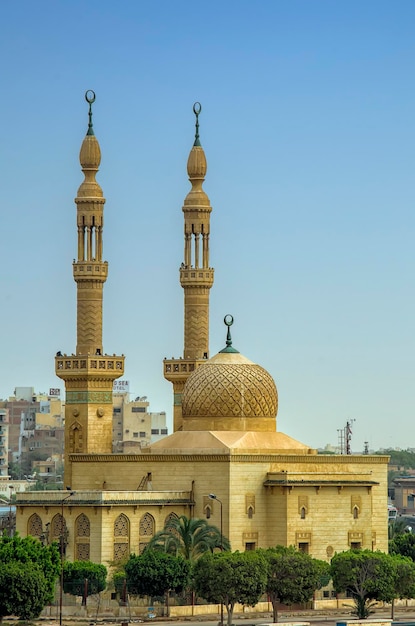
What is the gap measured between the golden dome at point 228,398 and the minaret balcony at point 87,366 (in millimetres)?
3504

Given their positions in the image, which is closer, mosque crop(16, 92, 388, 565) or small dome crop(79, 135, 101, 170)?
mosque crop(16, 92, 388, 565)

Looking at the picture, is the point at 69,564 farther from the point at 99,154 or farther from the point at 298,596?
the point at 99,154

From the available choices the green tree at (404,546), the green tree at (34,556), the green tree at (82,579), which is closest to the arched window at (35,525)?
the green tree at (82,579)

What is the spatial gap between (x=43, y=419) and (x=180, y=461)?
4537 inches

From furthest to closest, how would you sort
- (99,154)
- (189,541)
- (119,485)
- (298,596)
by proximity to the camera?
(99,154) → (119,485) → (189,541) → (298,596)

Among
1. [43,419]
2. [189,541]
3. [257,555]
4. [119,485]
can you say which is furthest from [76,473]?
[43,419]

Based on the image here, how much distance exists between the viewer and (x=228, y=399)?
7800 centimetres

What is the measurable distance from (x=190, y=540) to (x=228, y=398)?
783 centimetres

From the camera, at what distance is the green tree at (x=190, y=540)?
71875 millimetres

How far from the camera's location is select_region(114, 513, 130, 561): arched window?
7338cm

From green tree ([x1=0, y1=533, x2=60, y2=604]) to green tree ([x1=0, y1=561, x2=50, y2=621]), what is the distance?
108cm

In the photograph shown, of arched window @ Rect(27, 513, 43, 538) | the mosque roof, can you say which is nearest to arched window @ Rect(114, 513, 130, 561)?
arched window @ Rect(27, 513, 43, 538)

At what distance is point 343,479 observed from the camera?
251ft

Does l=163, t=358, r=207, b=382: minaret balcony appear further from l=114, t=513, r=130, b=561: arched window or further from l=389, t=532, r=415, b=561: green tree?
l=114, t=513, r=130, b=561: arched window
